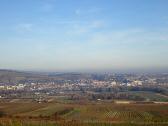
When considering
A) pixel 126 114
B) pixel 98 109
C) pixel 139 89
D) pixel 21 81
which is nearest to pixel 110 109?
pixel 98 109

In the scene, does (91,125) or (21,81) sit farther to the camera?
(21,81)

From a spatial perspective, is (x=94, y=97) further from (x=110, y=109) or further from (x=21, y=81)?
(x=21, y=81)

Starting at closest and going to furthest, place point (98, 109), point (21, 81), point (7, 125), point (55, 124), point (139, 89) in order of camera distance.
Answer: point (7, 125) < point (55, 124) < point (98, 109) < point (139, 89) < point (21, 81)

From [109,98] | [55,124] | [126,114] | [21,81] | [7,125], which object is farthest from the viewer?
[21,81]

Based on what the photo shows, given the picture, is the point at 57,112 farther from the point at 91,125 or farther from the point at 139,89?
the point at 139,89

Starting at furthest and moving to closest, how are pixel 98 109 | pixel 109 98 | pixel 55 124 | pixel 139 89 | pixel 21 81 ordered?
pixel 21 81
pixel 139 89
pixel 109 98
pixel 98 109
pixel 55 124

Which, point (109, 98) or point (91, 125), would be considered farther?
point (109, 98)

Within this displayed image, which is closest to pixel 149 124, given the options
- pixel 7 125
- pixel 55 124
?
pixel 55 124

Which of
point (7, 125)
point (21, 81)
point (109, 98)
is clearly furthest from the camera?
point (21, 81)
